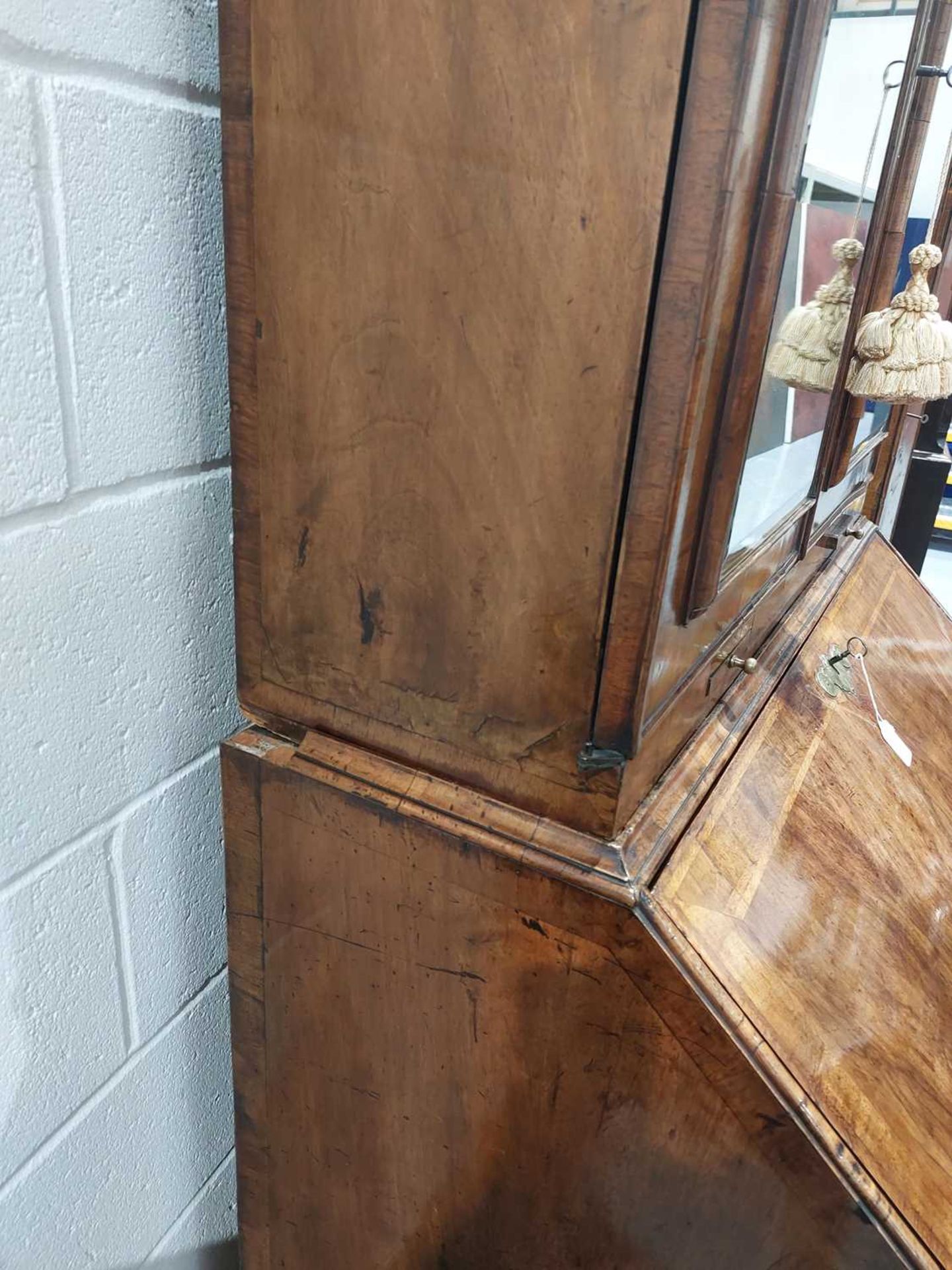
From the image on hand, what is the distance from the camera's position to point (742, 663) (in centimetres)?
81

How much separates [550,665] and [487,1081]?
35 cm

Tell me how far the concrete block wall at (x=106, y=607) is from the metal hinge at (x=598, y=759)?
366mm

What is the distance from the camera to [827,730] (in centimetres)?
92

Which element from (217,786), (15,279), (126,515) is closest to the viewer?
(15,279)

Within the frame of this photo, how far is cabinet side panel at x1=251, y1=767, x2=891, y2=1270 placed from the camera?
0.59m

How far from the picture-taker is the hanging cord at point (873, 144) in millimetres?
759

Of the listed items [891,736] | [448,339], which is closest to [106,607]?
[448,339]

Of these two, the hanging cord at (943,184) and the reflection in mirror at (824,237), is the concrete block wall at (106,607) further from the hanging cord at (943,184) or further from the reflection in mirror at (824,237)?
the hanging cord at (943,184)

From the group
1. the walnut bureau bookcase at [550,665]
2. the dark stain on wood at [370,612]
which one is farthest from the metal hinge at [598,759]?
the dark stain on wood at [370,612]

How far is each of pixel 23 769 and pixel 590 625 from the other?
0.42m

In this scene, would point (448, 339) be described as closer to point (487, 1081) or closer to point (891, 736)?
point (487, 1081)

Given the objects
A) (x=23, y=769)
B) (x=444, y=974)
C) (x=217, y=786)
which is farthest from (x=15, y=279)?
(x=444, y=974)

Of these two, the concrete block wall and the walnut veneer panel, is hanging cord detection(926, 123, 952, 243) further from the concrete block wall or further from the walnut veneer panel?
the concrete block wall

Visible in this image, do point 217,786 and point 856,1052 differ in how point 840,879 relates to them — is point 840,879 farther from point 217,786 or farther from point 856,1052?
point 217,786
